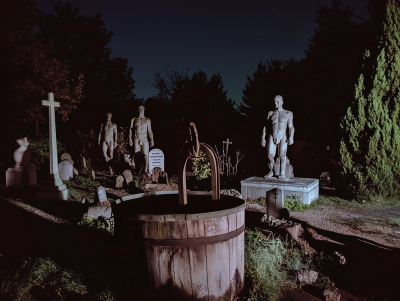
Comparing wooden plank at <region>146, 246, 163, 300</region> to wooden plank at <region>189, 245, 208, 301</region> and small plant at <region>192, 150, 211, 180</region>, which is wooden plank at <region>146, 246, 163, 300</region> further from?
small plant at <region>192, 150, 211, 180</region>

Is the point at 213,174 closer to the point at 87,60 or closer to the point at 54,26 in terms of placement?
the point at 87,60

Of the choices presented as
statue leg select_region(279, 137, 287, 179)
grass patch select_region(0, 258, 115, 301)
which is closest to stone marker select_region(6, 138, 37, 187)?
grass patch select_region(0, 258, 115, 301)

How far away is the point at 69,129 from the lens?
22453mm

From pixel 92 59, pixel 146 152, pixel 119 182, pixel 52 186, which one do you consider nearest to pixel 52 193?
pixel 52 186

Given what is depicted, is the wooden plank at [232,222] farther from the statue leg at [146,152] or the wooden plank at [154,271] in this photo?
the statue leg at [146,152]

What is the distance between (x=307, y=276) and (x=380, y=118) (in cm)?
693

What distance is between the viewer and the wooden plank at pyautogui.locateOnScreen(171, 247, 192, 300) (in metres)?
2.84

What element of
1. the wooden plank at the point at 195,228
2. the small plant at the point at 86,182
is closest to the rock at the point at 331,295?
the wooden plank at the point at 195,228

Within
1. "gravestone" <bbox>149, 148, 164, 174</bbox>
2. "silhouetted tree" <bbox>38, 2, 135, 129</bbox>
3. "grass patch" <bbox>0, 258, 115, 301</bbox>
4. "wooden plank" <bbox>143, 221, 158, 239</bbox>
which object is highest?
"silhouetted tree" <bbox>38, 2, 135, 129</bbox>

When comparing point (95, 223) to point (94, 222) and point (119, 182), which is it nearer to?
point (94, 222)

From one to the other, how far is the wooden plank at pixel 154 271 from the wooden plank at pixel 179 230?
0.82 feet

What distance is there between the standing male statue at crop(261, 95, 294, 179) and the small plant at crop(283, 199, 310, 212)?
100 centimetres

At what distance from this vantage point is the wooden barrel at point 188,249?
9.20ft

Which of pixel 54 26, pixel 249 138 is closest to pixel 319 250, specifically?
pixel 249 138
